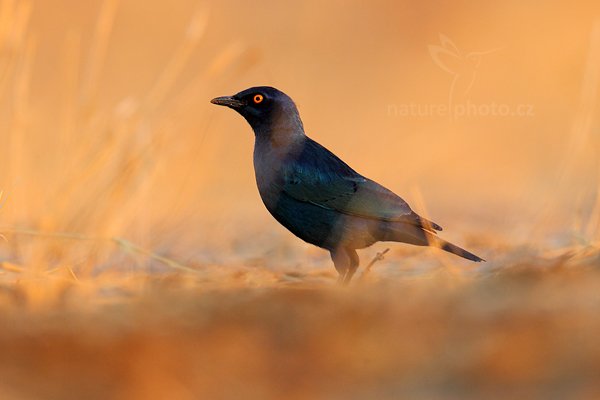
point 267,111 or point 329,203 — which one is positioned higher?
point 267,111

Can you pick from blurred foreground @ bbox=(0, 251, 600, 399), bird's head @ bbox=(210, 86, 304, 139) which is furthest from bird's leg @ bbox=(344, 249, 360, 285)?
blurred foreground @ bbox=(0, 251, 600, 399)

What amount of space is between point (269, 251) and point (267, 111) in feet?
3.44

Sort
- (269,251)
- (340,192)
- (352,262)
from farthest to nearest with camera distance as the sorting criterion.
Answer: (269,251), (340,192), (352,262)

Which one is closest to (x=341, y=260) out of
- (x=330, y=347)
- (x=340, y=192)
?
(x=340, y=192)

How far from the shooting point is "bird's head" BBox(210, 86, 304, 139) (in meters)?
5.25

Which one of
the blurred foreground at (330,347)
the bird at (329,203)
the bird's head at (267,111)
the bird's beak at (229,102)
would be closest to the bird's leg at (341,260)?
the bird at (329,203)

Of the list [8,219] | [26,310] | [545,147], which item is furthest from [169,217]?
[545,147]

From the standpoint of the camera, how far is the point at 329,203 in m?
4.98

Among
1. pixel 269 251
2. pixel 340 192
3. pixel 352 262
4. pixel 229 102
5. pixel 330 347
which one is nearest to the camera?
pixel 330 347

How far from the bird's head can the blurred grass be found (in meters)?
0.30

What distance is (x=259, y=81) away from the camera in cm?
1160

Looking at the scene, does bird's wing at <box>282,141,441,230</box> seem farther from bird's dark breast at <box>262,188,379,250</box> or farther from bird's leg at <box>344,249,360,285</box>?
bird's leg at <box>344,249,360,285</box>

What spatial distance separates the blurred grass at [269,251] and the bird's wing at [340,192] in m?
0.20

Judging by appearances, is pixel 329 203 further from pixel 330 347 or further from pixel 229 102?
pixel 330 347
